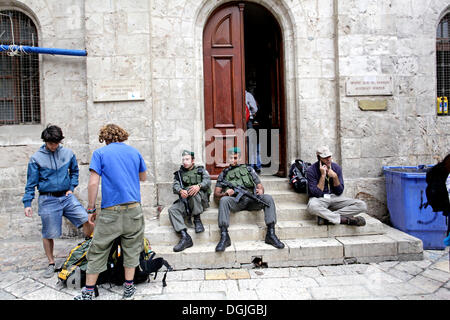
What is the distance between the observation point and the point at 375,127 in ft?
18.3

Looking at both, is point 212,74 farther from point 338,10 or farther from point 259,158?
point 338,10

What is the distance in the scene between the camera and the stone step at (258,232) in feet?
14.7

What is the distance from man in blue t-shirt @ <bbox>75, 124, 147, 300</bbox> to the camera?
3.28 m

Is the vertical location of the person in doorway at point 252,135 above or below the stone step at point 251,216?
above

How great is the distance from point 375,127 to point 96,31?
5200 millimetres

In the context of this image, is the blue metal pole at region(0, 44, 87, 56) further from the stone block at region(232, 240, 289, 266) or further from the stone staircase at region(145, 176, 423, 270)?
the stone block at region(232, 240, 289, 266)

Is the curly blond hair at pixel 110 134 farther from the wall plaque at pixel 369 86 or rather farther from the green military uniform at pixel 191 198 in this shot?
the wall plaque at pixel 369 86

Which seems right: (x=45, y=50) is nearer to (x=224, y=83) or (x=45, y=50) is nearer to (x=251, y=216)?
(x=224, y=83)

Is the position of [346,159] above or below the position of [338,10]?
below

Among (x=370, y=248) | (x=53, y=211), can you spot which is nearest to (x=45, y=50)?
(x=53, y=211)

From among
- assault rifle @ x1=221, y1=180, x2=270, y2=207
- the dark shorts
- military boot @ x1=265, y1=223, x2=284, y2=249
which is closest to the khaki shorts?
the dark shorts

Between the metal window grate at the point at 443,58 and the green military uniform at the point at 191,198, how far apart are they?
4.95m

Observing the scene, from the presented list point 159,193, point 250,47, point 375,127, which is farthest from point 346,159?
point 250,47

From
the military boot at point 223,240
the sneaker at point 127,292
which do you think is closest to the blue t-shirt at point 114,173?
the sneaker at point 127,292
